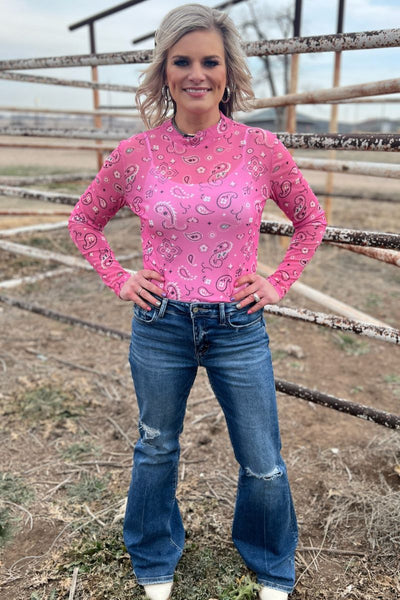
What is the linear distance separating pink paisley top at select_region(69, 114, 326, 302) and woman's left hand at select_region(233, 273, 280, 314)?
23mm

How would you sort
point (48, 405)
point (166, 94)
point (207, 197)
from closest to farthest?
1. point (207, 197)
2. point (166, 94)
3. point (48, 405)

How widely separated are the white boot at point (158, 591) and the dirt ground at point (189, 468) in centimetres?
5

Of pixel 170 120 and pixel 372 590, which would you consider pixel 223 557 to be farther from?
pixel 170 120

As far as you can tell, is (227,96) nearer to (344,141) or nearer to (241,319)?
(344,141)

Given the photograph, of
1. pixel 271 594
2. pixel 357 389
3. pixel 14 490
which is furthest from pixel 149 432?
pixel 357 389

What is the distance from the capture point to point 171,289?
1.47 meters

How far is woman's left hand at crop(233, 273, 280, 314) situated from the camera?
4.79 ft

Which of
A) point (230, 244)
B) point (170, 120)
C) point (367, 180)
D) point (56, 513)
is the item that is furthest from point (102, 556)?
point (367, 180)

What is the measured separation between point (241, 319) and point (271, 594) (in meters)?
0.90

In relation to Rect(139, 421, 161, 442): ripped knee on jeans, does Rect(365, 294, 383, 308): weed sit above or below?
below

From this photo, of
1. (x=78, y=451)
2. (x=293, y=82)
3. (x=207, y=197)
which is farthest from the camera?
(x=293, y=82)

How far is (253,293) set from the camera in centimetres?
147

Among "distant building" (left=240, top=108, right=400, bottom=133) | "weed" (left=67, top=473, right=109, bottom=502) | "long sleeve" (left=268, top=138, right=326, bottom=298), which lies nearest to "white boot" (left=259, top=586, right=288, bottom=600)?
"weed" (left=67, top=473, right=109, bottom=502)

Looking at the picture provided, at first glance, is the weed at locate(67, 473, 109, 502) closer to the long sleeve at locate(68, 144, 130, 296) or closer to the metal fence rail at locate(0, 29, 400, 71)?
the long sleeve at locate(68, 144, 130, 296)
